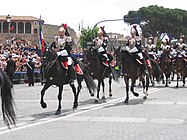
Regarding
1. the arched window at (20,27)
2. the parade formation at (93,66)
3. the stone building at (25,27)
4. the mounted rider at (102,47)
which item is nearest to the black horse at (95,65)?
the parade formation at (93,66)

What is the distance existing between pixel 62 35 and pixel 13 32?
10741 cm

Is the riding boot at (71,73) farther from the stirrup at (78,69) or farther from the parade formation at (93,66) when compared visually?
the stirrup at (78,69)

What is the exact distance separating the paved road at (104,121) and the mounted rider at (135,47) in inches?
60.9

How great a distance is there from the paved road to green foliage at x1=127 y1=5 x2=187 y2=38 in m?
66.3

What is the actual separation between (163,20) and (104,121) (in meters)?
73.5

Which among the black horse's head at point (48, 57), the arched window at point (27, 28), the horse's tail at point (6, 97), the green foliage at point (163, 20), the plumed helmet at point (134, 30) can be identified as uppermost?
the arched window at point (27, 28)

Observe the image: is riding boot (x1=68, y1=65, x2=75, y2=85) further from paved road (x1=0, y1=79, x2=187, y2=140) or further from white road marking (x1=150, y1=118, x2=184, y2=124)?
white road marking (x1=150, y1=118, x2=184, y2=124)

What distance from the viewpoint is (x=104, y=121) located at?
11867mm

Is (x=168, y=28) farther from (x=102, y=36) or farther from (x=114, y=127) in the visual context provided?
(x=114, y=127)

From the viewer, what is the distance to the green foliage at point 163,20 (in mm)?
82125

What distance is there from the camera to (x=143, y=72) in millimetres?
17516

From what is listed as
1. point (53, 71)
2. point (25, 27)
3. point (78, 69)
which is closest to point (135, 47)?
point (78, 69)

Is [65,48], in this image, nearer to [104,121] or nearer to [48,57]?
[48,57]

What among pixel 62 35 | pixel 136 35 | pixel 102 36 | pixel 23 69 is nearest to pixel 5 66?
pixel 23 69
